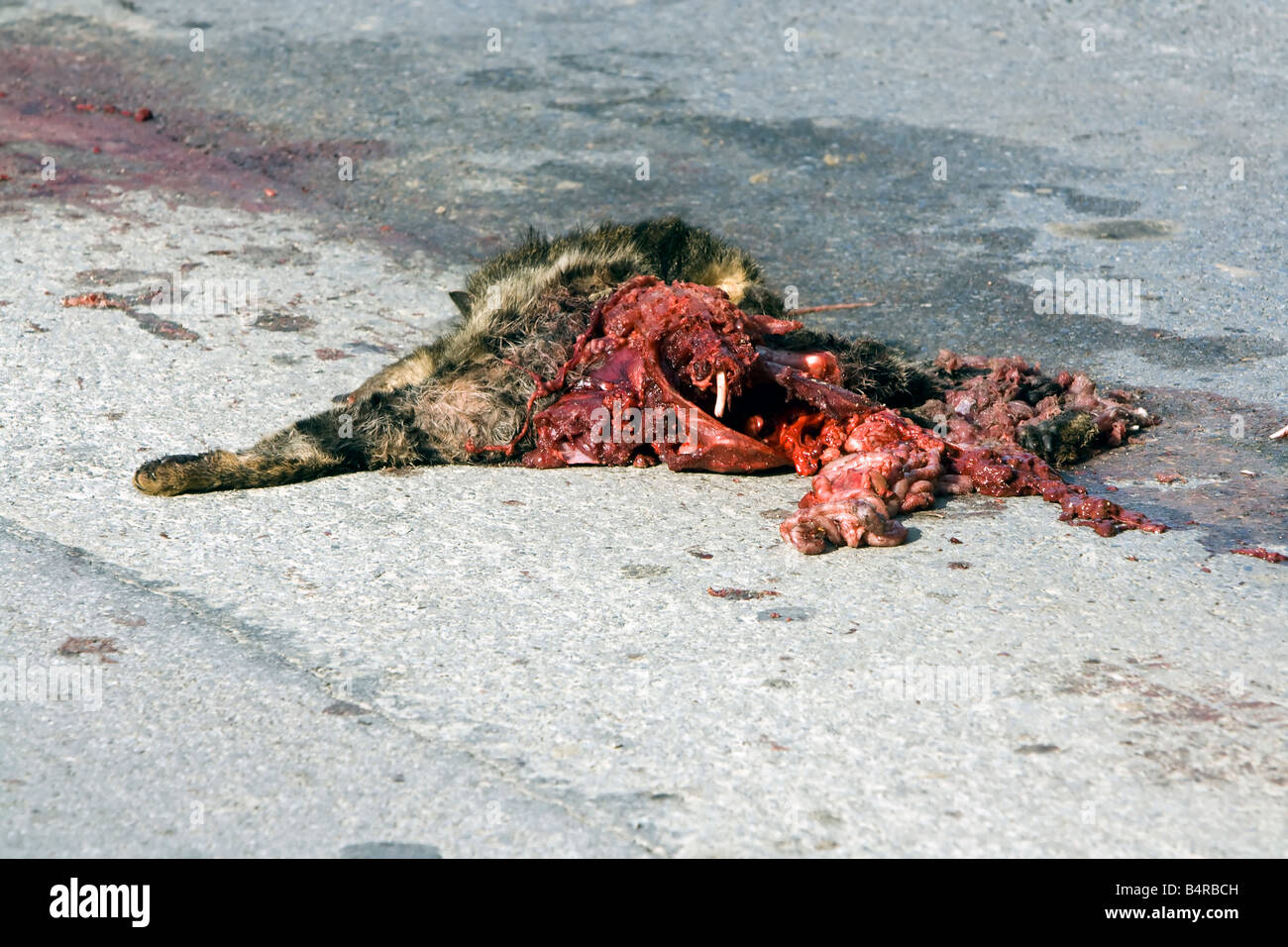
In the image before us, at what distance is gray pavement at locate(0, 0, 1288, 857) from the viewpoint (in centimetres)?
294

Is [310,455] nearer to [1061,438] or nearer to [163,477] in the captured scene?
[163,477]

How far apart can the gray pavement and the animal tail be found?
0.32 ft

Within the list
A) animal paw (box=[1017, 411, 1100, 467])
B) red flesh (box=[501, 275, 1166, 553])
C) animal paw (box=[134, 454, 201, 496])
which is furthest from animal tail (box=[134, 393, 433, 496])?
animal paw (box=[1017, 411, 1100, 467])

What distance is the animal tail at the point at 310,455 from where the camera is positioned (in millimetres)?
4480

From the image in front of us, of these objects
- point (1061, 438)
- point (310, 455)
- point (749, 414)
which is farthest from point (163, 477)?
point (1061, 438)

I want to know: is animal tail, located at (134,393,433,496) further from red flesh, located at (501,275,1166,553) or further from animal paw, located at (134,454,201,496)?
red flesh, located at (501,275,1166,553)

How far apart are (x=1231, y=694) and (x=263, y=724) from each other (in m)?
2.45

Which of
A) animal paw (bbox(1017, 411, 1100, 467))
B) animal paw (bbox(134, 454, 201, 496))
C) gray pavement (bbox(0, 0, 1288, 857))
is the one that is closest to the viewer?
gray pavement (bbox(0, 0, 1288, 857))

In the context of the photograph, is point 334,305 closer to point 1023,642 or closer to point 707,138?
point 707,138

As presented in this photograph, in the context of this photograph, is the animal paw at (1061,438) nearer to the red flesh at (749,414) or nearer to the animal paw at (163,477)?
the red flesh at (749,414)

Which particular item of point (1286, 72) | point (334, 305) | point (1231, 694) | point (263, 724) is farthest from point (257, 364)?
point (1286, 72)

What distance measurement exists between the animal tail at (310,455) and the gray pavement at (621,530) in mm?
99
